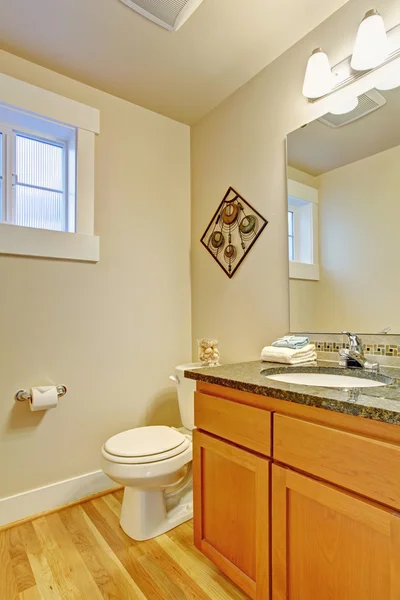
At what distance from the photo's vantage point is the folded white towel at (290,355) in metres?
1.47

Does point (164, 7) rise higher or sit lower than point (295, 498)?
higher

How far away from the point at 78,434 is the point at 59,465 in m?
0.18

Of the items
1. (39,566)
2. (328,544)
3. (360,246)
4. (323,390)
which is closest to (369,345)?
(360,246)

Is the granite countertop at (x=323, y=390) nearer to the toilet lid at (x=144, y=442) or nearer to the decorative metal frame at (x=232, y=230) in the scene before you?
the toilet lid at (x=144, y=442)

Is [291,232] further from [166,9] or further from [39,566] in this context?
[39,566]

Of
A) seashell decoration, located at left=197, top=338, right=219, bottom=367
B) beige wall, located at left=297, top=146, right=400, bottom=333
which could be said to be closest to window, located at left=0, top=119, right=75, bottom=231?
seashell decoration, located at left=197, top=338, right=219, bottom=367

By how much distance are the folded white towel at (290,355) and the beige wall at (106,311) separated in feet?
3.04

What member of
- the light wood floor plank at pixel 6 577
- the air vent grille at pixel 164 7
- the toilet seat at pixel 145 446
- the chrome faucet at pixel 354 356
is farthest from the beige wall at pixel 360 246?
the light wood floor plank at pixel 6 577

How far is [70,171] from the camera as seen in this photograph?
2016 millimetres

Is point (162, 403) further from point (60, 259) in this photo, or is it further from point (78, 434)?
point (60, 259)

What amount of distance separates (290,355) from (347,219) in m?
0.67

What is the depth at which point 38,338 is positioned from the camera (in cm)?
180

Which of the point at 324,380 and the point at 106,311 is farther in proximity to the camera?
the point at 106,311

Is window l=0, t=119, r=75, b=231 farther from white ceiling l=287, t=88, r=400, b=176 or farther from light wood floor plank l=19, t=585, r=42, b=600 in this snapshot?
light wood floor plank l=19, t=585, r=42, b=600
